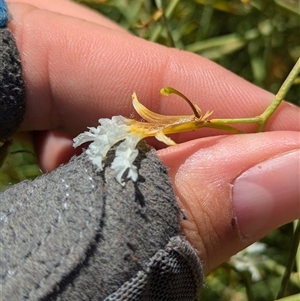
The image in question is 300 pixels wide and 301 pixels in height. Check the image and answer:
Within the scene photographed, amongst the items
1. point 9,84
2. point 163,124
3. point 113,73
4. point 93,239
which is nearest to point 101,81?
point 113,73

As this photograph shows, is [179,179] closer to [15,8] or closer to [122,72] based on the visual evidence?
[122,72]

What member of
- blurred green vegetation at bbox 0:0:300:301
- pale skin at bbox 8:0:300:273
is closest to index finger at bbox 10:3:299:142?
pale skin at bbox 8:0:300:273

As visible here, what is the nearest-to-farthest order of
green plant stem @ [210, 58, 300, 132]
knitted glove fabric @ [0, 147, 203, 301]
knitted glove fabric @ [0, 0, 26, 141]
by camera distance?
knitted glove fabric @ [0, 147, 203, 301], green plant stem @ [210, 58, 300, 132], knitted glove fabric @ [0, 0, 26, 141]

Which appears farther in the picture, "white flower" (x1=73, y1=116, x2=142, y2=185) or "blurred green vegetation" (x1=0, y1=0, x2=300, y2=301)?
"blurred green vegetation" (x1=0, y1=0, x2=300, y2=301)

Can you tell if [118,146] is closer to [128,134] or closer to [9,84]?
[128,134]

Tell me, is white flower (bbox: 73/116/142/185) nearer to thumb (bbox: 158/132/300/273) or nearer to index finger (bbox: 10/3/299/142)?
thumb (bbox: 158/132/300/273)

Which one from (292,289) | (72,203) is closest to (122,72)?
(72,203)

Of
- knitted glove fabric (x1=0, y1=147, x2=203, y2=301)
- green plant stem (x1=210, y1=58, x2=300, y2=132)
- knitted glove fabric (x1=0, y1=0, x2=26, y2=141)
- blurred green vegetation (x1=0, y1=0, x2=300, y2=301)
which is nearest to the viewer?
knitted glove fabric (x1=0, y1=147, x2=203, y2=301)
